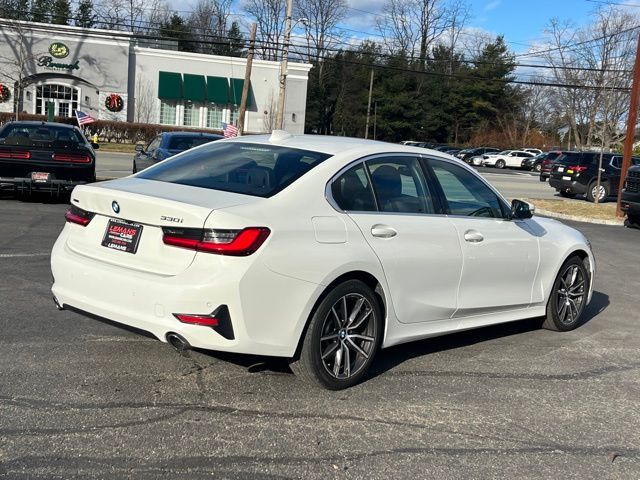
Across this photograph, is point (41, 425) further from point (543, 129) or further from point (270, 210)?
point (543, 129)

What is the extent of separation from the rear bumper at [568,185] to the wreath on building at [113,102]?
112 ft

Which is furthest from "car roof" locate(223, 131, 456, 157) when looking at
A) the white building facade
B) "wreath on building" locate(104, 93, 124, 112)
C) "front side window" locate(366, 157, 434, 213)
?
"wreath on building" locate(104, 93, 124, 112)

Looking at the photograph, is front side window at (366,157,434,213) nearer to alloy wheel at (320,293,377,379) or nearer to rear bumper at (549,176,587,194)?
alloy wheel at (320,293,377,379)

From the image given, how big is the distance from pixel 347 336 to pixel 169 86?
50023mm

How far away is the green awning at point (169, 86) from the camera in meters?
51.8

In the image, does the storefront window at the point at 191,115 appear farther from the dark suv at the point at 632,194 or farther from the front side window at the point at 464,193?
the front side window at the point at 464,193

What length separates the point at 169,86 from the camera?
5181 cm

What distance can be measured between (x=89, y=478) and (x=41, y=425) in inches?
27.2

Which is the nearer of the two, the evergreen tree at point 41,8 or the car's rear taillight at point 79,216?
the car's rear taillight at point 79,216

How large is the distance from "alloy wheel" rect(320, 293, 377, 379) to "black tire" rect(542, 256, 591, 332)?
249 centimetres

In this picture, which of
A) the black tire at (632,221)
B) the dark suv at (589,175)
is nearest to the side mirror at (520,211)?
the black tire at (632,221)

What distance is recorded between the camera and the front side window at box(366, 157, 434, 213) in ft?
16.4

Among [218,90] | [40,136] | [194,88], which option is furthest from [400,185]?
[194,88]

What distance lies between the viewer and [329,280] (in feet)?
14.3
